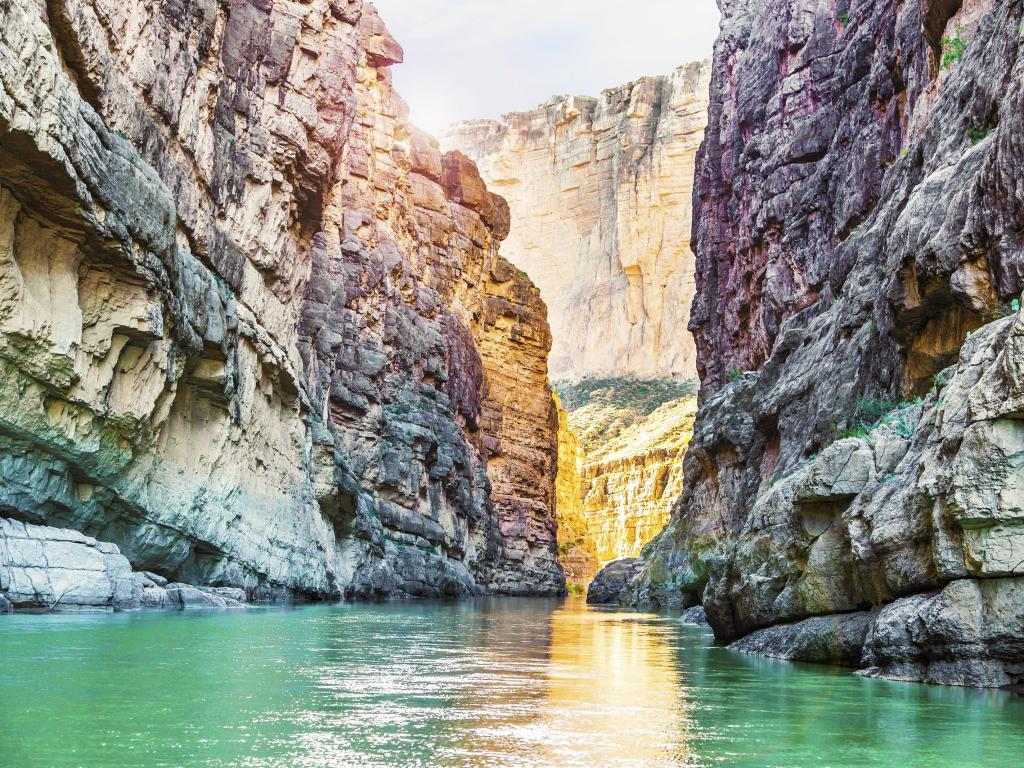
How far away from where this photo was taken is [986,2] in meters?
23.3

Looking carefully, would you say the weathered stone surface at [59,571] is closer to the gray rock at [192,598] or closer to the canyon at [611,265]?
the gray rock at [192,598]

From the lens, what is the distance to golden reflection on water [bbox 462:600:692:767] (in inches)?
230

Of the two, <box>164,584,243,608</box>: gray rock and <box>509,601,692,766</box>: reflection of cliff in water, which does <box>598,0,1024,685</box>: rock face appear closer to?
<box>509,601,692,766</box>: reflection of cliff in water

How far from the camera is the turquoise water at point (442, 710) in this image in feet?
18.7

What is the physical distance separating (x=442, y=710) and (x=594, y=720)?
1193 millimetres

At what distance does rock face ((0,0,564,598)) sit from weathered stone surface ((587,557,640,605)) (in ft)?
25.8

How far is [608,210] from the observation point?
157 m

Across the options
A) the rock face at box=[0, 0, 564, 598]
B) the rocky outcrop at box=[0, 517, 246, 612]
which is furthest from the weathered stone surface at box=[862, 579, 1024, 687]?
the rock face at box=[0, 0, 564, 598]

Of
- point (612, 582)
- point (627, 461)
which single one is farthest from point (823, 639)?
point (627, 461)

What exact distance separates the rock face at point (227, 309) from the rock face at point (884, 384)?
13035 mm

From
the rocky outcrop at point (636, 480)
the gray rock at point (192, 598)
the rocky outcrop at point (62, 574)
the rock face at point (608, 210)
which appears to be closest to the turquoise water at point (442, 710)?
the rocky outcrop at point (62, 574)

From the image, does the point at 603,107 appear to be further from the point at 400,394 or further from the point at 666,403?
the point at 400,394

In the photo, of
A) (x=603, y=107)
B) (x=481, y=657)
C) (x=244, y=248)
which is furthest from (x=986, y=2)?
(x=603, y=107)

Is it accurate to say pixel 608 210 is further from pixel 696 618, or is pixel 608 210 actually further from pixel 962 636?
pixel 962 636
